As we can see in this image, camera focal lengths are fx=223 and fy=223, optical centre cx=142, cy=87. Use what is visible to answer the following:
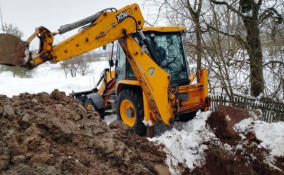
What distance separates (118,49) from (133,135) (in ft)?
8.83

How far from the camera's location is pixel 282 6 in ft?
21.8

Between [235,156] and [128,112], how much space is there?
103 inches

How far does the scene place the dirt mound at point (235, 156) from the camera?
270 centimetres

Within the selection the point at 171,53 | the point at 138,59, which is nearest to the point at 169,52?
the point at 171,53

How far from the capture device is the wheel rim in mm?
4902

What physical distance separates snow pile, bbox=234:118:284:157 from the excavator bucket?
129 inches

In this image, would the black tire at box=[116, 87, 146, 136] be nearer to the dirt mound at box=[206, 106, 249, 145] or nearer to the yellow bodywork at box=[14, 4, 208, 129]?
the yellow bodywork at box=[14, 4, 208, 129]

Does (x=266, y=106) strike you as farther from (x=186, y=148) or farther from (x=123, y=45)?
(x=123, y=45)

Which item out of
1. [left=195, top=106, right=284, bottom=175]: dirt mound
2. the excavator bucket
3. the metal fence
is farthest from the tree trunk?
the excavator bucket

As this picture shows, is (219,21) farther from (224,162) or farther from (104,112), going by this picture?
(224,162)

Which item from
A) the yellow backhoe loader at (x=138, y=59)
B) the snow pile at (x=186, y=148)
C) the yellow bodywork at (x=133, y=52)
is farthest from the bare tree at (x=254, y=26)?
the snow pile at (x=186, y=148)

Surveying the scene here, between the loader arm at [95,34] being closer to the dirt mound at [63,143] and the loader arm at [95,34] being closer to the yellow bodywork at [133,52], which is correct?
the yellow bodywork at [133,52]

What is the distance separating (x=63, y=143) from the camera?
2592mm

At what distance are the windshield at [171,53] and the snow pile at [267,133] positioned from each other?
6.31ft
